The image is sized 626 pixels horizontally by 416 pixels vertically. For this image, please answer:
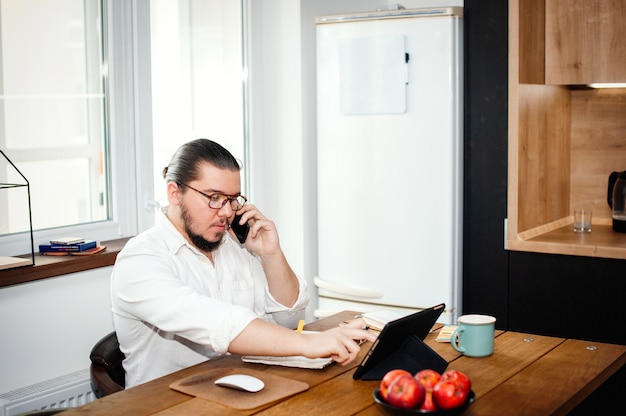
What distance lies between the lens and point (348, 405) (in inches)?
71.2

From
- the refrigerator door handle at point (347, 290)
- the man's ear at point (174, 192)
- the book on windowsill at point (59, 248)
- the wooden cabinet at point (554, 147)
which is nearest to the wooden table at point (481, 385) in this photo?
the man's ear at point (174, 192)

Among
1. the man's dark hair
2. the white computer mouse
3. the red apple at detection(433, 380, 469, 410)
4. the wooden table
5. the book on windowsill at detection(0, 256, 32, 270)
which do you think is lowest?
the wooden table

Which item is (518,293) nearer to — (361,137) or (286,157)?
(361,137)

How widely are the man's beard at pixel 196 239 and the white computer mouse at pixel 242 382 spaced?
610mm

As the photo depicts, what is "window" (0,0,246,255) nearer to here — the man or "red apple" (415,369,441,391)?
the man

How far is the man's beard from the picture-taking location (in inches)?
96.0

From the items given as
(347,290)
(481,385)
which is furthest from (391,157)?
(481,385)

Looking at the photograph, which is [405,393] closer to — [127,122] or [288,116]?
[127,122]

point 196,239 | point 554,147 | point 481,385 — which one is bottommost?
point 481,385

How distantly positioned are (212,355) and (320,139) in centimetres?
160

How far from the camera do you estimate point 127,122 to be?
336 cm

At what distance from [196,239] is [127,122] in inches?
42.7

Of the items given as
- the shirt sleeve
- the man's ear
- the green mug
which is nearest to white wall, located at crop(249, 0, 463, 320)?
the man's ear

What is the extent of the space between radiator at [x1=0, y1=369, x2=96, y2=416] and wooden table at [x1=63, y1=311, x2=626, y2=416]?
36.7 inches
